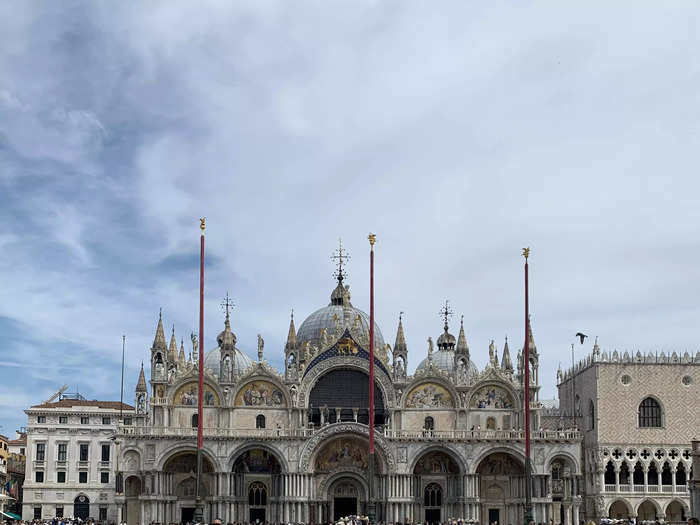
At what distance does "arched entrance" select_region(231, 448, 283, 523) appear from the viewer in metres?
68.4

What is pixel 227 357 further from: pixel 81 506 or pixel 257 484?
pixel 81 506

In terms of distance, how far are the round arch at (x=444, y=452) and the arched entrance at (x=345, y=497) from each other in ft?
13.2

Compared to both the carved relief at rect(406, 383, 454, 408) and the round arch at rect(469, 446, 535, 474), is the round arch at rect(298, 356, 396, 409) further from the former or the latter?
the round arch at rect(469, 446, 535, 474)

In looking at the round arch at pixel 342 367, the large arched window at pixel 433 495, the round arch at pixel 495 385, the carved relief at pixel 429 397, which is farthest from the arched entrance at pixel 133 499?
the round arch at pixel 495 385

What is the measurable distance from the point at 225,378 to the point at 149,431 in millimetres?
6188

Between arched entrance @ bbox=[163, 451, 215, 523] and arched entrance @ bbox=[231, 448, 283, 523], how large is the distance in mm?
1907

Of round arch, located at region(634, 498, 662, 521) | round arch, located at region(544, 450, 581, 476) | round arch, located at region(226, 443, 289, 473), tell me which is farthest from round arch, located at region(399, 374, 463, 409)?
round arch, located at region(634, 498, 662, 521)

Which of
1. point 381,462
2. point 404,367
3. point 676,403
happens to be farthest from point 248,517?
point 676,403

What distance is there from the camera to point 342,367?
2729 inches

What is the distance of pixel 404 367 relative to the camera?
69812 mm

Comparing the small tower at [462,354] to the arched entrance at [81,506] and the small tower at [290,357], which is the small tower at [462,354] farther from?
the arched entrance at [81,506]

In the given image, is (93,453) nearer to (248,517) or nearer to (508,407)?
(248,517)

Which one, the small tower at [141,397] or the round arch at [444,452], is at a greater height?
the small tower at [141,397]

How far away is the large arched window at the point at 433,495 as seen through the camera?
69375 mm
